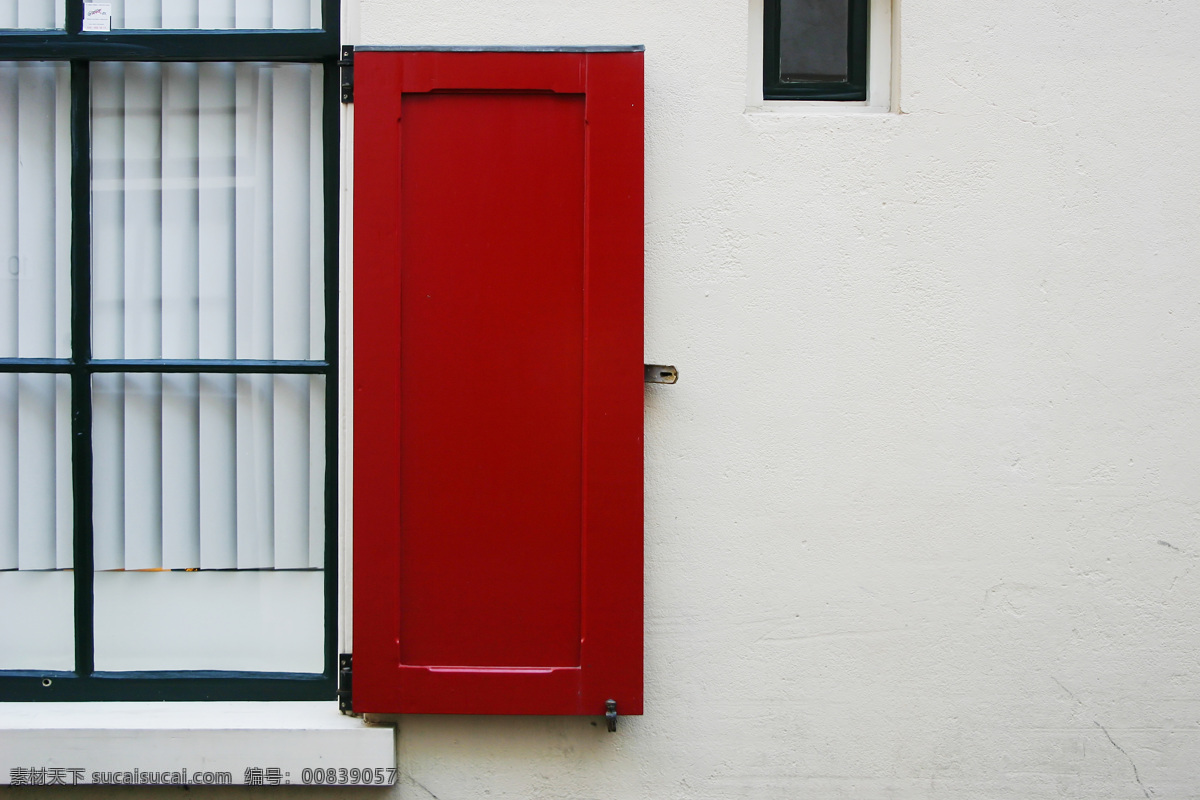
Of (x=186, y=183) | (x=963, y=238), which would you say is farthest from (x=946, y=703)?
(x=186, y=183)

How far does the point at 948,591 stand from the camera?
2.10 meters

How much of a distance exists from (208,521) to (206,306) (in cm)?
58

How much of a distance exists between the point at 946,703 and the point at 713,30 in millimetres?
1795

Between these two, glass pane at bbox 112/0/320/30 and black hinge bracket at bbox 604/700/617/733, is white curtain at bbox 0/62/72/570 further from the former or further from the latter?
black hinge bracket at bbox 604/700/617/733

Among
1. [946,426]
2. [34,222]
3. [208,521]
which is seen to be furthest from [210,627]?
[946,426]

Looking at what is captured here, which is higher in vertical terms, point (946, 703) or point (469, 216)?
point (469, 216)

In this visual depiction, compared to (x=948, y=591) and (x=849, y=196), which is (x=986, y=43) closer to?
(x=849, y=196)

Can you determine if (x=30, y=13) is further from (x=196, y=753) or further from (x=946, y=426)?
(x=946, y=426)

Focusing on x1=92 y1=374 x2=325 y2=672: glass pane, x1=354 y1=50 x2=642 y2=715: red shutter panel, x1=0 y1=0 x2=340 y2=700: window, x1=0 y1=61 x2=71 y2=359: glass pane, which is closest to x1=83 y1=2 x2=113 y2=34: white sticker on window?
x1=0 y1=0 x2=340 y2=700: window

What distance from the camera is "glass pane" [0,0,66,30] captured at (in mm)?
2197

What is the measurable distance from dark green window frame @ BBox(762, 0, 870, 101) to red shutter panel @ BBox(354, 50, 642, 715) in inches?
15.9

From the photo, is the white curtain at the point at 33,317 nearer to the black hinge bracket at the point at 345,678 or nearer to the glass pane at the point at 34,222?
the glass pane at the point at 34,222

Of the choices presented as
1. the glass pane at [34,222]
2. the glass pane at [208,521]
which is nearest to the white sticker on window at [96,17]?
the glass pane at [34,222]

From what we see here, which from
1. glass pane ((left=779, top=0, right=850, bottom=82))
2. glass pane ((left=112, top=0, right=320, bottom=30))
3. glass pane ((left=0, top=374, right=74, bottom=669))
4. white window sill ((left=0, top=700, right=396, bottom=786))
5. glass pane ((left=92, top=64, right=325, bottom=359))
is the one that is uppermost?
glass pane ((left=112, top=0, right=320, bottom=30))
